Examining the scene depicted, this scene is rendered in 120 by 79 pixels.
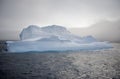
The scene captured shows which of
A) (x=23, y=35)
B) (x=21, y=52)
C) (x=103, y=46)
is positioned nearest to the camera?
(x=21, y=52)

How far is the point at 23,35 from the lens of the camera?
18.1ft

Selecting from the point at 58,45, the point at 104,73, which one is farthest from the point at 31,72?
the point at 58,45

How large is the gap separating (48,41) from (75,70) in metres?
2.27

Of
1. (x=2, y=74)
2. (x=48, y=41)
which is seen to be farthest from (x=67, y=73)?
(x=48, y=41)

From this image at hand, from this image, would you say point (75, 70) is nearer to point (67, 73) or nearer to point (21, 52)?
point (67, 73)

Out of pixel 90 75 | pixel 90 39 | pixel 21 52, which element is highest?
pixel 90 39

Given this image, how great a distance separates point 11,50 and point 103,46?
2565 mm

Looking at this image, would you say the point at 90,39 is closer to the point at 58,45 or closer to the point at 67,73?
the point at 58,45

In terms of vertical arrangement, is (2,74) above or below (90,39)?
below

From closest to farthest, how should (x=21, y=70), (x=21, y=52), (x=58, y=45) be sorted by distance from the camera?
(x=21, y=70)
(x=21, y=52)
(x=58, y=45)

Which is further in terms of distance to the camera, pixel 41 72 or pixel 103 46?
pixel 103 46

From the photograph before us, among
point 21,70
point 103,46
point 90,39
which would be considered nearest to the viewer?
point 21,70

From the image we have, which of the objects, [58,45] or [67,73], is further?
[58,45]

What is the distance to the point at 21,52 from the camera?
3.86m
